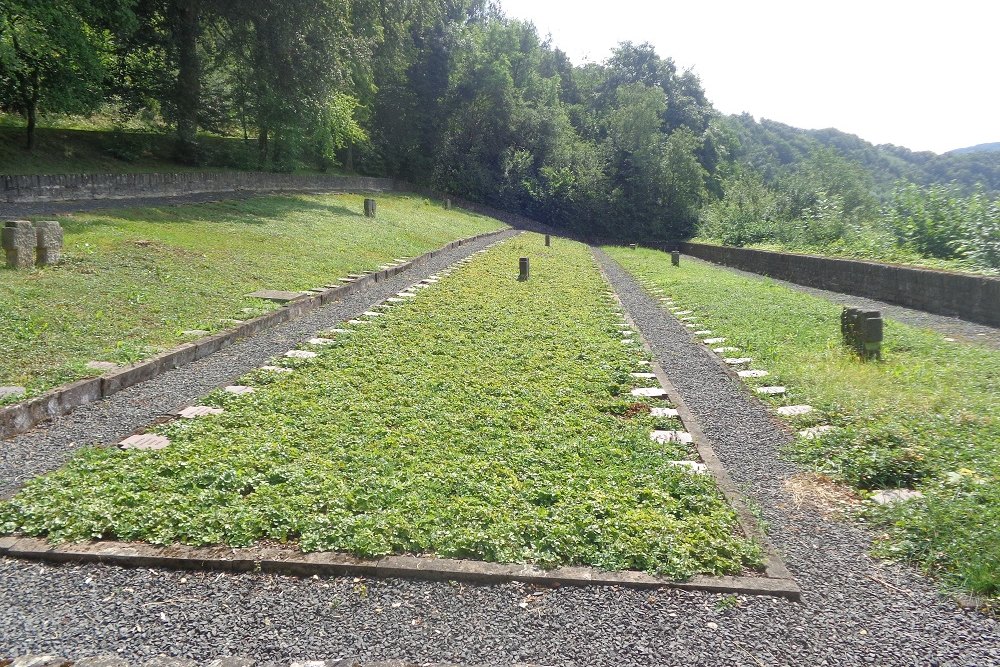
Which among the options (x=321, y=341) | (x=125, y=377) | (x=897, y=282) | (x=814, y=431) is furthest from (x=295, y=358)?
(x=897, y=282)

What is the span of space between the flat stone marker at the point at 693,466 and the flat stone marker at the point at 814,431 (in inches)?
45.0

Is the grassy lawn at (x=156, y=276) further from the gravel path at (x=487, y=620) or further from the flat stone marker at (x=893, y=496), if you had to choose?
the flat stone marker at (x=893, y=496)

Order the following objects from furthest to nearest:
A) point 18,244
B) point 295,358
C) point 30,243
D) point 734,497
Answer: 1. point 30,243
2. point 18,244
3. point 295,358
4. point 734,497

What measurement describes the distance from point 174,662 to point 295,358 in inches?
193

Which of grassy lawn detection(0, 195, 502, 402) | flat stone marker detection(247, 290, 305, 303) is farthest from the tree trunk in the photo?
flat stone marker detection(247, 290, 305, 303)

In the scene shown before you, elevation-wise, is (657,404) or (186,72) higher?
(186,72)

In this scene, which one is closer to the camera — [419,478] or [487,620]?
[487,620]

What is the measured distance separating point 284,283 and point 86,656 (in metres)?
9.58

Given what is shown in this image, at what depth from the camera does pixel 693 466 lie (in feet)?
14.4

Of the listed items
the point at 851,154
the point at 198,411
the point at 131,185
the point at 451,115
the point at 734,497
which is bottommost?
the point at 198,411

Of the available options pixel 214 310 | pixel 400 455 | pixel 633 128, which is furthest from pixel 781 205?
pixel 400 455

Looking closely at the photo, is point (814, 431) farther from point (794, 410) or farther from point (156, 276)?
point (156, 276)

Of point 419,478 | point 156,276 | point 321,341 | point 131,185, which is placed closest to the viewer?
point 419,478

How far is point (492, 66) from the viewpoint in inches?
1796
